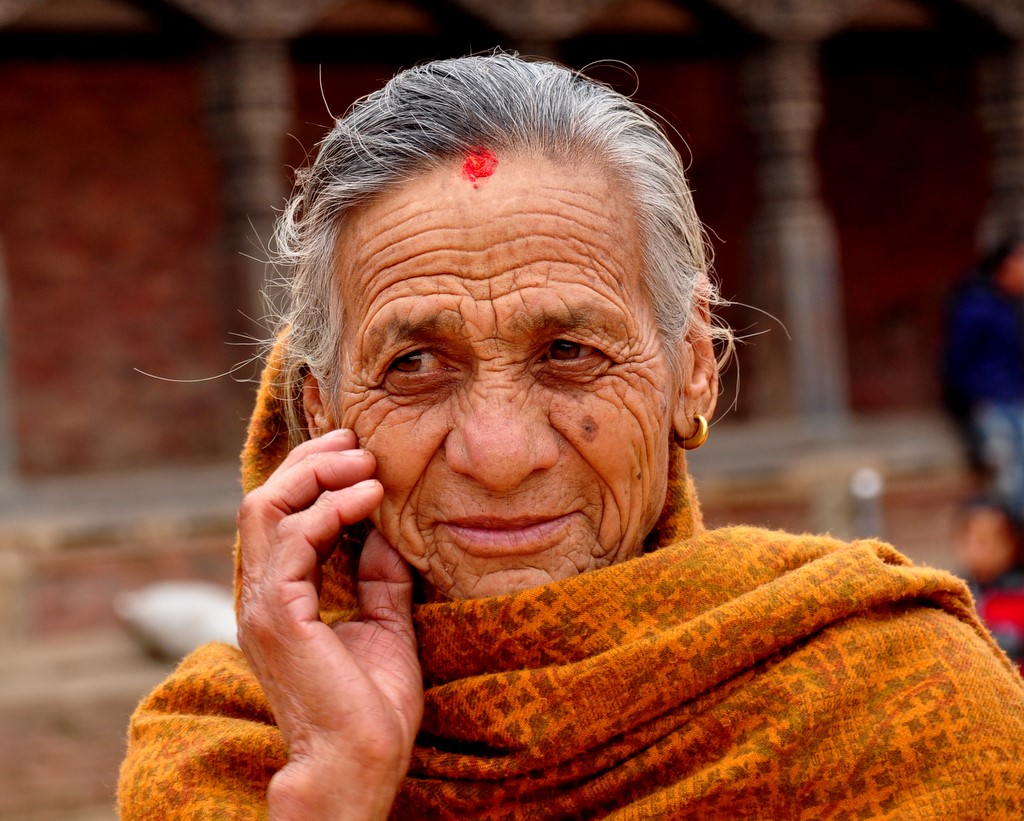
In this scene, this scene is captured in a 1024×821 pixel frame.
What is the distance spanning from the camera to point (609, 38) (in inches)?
431

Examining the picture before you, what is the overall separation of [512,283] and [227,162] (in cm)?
744

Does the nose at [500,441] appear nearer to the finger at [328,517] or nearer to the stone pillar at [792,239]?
the finger at [328,517]

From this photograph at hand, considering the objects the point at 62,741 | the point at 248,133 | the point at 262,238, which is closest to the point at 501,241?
the point at 62,741

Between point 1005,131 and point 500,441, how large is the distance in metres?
9.95

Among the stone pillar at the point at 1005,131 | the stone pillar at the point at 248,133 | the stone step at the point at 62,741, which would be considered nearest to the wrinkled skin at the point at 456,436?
the stone step at the point at 62,741

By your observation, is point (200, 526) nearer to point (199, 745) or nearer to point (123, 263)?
point (123, 263)

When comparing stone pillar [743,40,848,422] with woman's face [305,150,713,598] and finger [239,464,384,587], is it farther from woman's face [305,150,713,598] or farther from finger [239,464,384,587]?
finger [239,464,384,587]

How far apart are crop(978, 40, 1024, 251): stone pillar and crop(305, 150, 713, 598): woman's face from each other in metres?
9.36

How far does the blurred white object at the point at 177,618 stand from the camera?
7.47 metres

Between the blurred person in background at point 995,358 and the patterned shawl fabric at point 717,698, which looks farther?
the blurred person in background at point 995,358

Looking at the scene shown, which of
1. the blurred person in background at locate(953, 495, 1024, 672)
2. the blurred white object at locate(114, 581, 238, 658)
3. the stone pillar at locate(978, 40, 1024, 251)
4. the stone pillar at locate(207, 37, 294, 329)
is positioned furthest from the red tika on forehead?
the stone pillar at locate(978, 40, 1024, 251)

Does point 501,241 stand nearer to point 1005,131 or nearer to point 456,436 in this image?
point 456,436

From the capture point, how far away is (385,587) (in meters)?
2.05

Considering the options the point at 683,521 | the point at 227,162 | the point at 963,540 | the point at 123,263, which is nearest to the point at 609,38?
the point at 227,162
